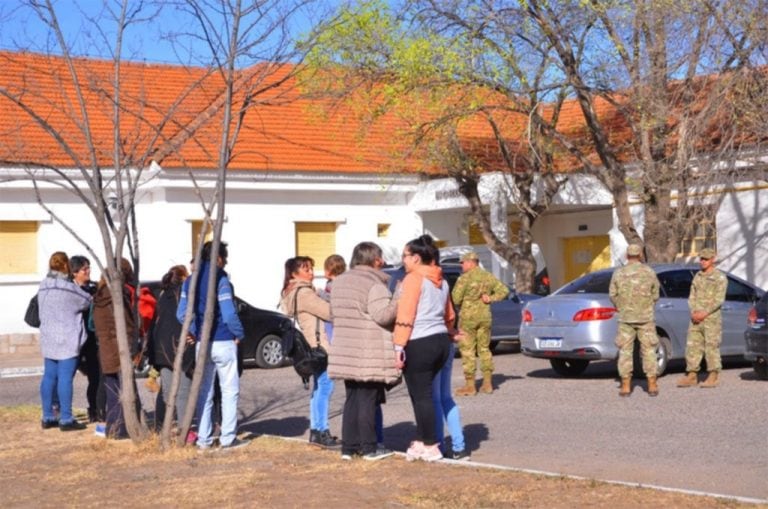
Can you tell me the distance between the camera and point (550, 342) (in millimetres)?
16828

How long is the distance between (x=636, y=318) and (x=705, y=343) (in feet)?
3.81

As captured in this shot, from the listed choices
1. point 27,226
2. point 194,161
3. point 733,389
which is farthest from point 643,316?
point 27,226

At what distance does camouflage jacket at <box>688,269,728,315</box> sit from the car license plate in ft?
6.51

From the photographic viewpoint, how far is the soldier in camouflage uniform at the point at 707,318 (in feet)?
49.8

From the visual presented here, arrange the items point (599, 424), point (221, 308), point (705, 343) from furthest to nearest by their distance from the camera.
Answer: point (705, 343) → point (599, 424) → point (221, 308)

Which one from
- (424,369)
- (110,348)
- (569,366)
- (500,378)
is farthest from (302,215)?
(424,369)

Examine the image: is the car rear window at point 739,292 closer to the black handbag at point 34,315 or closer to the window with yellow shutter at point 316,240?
the black handbag at point 34,315

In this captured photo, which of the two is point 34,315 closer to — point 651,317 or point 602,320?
point 651,317

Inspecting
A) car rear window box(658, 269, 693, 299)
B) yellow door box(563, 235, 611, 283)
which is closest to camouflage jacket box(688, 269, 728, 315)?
car rear window box(658, 269, 693, 299)

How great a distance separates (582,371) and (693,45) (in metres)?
5.45

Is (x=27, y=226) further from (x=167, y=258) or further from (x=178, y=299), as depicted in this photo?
(x=178, y=299)

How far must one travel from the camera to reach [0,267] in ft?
→ 84.4

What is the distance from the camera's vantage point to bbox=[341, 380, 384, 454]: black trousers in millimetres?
10000

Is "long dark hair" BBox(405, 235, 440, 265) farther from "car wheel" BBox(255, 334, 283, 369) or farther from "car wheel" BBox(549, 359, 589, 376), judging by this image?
"car wheel" BBox(255, 334, 283, 369)
